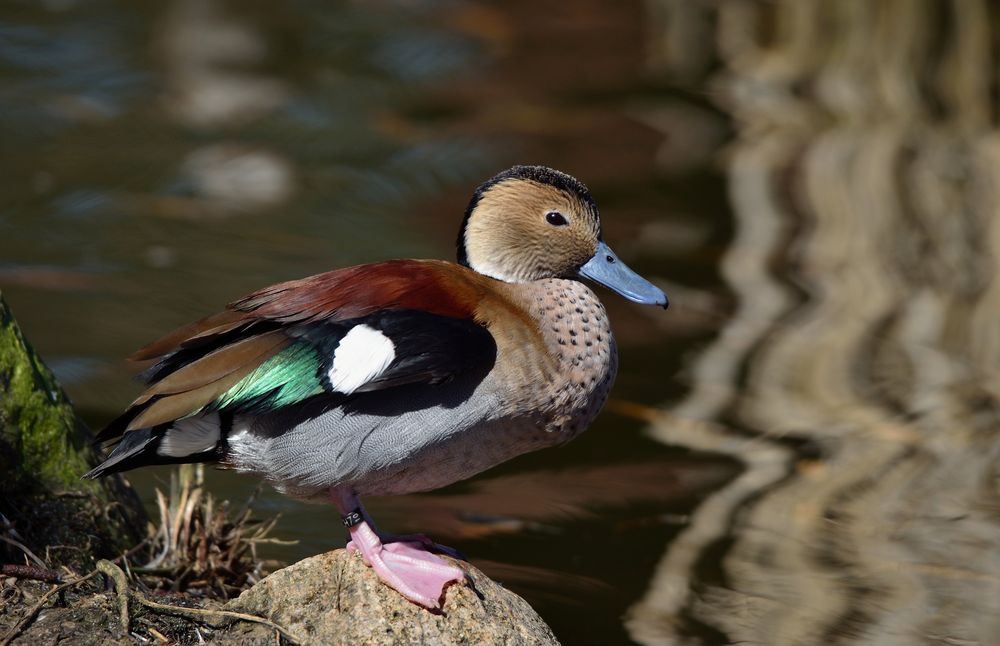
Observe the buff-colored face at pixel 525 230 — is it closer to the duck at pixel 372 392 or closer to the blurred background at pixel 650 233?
the duck at pixel 372 392

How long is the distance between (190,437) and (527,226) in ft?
4.70

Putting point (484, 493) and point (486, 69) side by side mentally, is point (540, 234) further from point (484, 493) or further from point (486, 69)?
point (486, 69)

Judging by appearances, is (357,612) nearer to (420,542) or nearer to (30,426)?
(420,542)

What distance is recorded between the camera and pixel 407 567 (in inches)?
180

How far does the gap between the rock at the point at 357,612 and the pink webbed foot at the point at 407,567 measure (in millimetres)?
41

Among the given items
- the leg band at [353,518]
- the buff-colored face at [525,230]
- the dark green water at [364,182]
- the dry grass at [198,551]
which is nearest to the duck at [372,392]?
the leg band at [353,518]

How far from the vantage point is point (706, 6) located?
14.1m

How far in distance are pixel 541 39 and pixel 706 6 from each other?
1.79m

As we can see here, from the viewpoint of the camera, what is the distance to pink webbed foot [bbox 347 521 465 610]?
14.8ft

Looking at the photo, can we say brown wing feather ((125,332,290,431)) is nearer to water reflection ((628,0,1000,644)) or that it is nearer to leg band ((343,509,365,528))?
leg band ((343,509,365,528))

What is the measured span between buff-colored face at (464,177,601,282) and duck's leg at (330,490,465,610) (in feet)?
3.47

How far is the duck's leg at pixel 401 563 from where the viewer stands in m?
4.51

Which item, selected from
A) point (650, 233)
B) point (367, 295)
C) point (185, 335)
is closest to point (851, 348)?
point (650, 233)

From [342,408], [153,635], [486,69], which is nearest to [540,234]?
[342,408]
